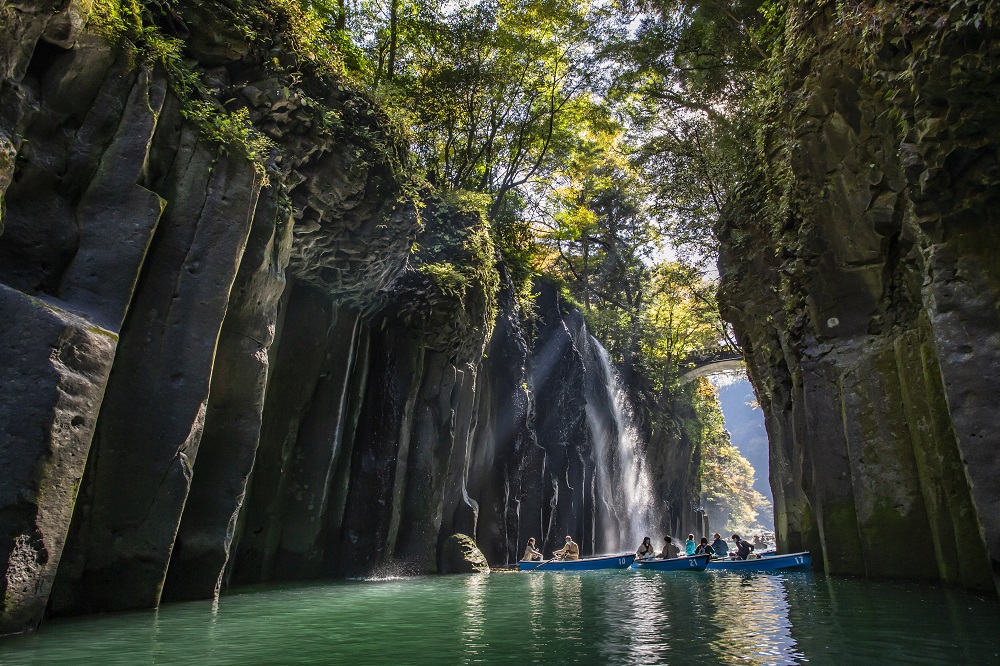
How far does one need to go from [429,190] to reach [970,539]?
1311 cm

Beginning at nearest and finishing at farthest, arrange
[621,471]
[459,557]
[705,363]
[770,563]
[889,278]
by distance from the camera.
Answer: [889,278], [770,563], [459,557], [621,471], [705,363]

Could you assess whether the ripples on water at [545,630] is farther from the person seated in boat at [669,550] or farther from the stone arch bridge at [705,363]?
the stone arch bridge at [705,363]

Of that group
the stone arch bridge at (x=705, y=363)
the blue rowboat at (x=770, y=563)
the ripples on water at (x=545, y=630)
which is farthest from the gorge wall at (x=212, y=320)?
the stone arch bridge at (x=705, y=363)

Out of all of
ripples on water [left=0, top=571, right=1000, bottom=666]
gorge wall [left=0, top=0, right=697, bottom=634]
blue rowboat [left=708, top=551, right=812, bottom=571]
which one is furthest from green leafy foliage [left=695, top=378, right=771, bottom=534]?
ripples on water [left=0, top=571, right=1000, bottom=666]

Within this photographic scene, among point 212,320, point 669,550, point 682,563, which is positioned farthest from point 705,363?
point 212,320

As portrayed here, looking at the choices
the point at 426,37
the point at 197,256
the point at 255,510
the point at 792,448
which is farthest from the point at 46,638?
the point at 426,37

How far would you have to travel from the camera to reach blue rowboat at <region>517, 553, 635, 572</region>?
1691 cm

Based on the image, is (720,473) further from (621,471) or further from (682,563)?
(682,563)

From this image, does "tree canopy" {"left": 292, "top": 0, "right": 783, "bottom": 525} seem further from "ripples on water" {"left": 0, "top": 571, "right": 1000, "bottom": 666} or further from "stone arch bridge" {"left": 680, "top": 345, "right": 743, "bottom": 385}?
"ripples on water" {"left": 0, "top": 571, "right": 1000, "bottom": 666}

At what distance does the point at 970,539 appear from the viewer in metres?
8.14

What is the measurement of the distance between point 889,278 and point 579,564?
33.4 ft

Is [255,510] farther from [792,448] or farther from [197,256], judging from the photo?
[792,448]

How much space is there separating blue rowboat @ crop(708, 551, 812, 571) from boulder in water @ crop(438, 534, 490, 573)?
5.66m

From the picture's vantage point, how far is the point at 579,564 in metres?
17.0
